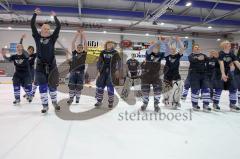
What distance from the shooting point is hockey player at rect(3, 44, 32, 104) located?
512 cm

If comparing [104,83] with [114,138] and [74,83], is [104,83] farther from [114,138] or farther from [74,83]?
[114,138]

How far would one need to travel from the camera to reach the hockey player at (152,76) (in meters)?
4.66

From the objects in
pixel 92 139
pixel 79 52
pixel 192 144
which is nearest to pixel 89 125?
pixel 92 139

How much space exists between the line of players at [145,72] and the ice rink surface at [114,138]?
0.82 meters

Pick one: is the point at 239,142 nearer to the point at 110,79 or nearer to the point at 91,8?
the point at 110,79

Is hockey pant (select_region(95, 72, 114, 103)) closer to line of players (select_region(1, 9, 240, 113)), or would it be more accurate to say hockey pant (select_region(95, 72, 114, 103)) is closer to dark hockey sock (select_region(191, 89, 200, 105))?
line of players (select_region(1, 9, 240, 113))

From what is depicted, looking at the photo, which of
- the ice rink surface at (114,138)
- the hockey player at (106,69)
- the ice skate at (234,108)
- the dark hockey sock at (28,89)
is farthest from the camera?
the dark hockey sock at (28,89)

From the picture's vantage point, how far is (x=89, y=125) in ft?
11.1

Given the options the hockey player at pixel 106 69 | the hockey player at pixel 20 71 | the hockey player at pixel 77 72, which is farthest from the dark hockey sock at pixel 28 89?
the hockey player at pixel 106 69


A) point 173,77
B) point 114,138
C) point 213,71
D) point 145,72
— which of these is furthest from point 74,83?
point 213,71

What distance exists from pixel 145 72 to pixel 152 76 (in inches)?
10.7

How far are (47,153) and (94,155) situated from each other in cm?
44

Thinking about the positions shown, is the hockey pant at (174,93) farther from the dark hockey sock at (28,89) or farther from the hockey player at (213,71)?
the dark hockey sock at (28,89)

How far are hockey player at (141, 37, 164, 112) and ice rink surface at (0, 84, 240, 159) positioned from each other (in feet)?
2.97
